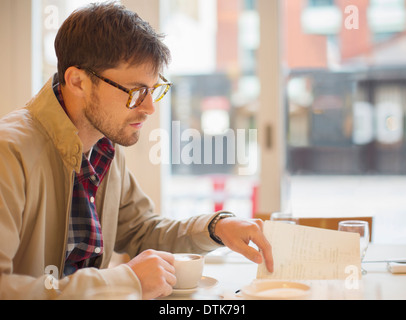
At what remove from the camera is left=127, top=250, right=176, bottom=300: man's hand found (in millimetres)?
932

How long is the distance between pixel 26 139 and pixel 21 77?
6.86ft

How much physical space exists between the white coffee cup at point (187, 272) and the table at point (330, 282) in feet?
0.10

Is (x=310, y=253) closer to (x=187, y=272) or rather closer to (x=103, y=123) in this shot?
(x=187, y=272)

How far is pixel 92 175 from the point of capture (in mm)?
1258

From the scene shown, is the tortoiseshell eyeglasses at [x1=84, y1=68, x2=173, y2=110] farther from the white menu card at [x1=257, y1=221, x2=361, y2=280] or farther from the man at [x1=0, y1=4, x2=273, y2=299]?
the white menu card at [x1=257, y1=221, x2=361, y2=280]

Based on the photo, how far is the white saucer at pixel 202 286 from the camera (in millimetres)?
1017

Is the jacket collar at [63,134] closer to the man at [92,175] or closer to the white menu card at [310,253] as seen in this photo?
the man at [92,175]

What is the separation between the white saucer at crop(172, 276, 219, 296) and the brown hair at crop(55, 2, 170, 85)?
21.8 inches

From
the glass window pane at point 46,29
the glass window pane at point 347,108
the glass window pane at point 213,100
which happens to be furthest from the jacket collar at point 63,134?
the glass window pane at point 46,29

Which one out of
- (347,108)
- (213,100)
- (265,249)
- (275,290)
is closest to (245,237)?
(265,249)

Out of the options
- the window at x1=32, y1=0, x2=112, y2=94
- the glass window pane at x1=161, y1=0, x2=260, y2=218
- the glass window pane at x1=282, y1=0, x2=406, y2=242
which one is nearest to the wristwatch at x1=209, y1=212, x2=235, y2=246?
the glass window pane at x1=282, y1=0, x2=406, y2=242
